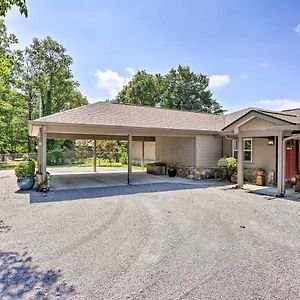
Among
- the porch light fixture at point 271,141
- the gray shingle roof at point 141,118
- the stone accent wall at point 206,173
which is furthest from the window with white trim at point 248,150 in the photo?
the gray shingle roof at point 141,118

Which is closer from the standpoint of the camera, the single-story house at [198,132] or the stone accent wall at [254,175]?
the single-story house at [198,132]

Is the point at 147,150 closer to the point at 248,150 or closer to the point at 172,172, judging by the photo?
the point at 172,172

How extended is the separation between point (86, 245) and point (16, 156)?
30482 mm

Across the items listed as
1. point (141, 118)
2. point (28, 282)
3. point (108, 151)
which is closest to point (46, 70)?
point (108, 151)

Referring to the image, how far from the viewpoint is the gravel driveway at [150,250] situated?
3484 mm

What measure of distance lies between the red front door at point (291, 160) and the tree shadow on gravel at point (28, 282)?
37.2 ft

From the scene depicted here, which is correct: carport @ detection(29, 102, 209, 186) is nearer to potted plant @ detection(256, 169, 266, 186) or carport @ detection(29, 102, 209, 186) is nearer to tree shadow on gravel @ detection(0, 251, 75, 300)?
potted plant @ detection(256, 169, 266, 186)

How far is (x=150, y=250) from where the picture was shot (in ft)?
15.8

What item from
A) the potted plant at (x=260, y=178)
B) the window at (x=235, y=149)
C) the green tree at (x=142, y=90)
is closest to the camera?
the potted plant at (x=260, y=178)

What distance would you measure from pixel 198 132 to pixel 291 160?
195 inches

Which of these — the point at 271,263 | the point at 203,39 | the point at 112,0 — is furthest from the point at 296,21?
the point at 271,263

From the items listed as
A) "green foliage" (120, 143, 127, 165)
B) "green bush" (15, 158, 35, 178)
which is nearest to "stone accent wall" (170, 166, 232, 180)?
"green bush" (15, 158, 35, 178)

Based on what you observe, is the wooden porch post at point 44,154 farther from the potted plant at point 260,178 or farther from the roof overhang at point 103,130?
the potted plant at point 260,178

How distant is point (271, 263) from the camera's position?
4238mm
